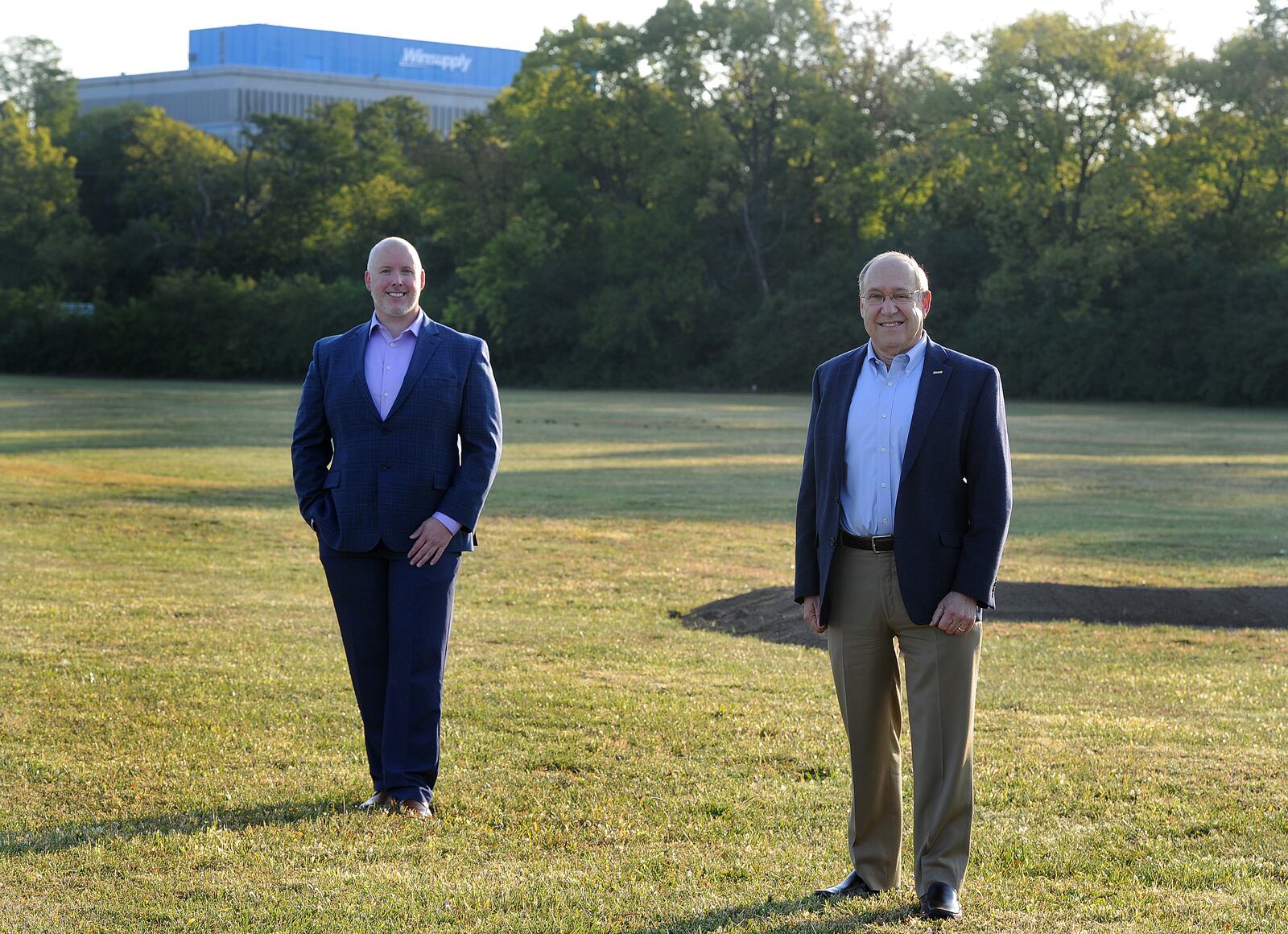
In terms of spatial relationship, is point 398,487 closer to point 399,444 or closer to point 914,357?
point 399,444

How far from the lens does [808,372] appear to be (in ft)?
202

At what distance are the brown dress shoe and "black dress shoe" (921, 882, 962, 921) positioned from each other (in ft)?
6.43

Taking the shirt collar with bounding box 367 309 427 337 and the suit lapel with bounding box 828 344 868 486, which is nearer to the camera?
the suit lapel with bounding box 828 344 868 486

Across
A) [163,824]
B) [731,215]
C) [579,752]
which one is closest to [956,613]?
[579,752]

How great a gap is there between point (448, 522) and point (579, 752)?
168 cm

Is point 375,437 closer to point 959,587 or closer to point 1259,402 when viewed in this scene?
→ point 959,587

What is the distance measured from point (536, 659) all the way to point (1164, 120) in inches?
2062

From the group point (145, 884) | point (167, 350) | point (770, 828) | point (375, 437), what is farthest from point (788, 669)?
point (167, 350)

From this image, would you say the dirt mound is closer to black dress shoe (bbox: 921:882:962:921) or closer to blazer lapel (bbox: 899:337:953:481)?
black dress shoe (bbox: 921:882:962:921)

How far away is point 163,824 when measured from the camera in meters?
5.56

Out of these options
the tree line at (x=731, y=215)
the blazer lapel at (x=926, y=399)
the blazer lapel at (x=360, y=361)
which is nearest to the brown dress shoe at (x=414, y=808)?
the blazer lapel at (x=360, y=361)

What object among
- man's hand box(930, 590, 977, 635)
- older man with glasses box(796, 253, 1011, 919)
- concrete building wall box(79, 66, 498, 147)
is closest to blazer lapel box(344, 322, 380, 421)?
older man with glasses box(796, 253, 1011, 919)

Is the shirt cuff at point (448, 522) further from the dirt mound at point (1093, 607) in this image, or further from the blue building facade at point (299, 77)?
the blue building facade at point (299, 77)

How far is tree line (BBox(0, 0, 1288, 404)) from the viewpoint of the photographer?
5481 centimetres
